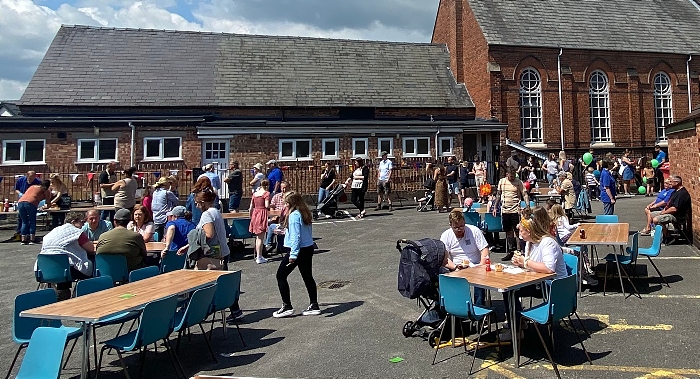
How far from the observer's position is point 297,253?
6809mm

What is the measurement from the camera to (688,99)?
30.2m

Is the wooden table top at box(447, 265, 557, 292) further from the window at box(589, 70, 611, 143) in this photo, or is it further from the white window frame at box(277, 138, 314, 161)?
the window at box(589, 70, 611, 143)

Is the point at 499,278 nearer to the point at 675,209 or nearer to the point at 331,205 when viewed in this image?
the point at 675,209

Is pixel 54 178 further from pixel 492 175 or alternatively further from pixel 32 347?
pixel 492 175

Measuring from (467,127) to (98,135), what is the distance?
16.2 meters

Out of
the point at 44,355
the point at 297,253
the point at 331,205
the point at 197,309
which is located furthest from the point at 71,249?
the point at 331,205

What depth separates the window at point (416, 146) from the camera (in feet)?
76.6

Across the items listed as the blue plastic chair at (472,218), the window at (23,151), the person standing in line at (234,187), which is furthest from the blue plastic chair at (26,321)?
the window at (23,151)

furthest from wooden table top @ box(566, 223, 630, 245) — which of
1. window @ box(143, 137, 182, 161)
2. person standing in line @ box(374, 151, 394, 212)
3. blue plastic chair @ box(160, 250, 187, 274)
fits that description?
window @ box(143, 137, 182, 161)

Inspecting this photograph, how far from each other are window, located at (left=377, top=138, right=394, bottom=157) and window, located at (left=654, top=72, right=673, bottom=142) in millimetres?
17710

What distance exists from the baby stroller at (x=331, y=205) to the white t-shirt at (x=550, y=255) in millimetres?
11271

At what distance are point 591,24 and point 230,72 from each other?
21.3 m

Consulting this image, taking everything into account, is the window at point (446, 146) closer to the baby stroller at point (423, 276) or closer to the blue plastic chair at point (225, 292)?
the baby stroller at point (423, 276)

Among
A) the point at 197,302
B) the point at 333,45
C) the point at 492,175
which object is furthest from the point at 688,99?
the point at 197,302
